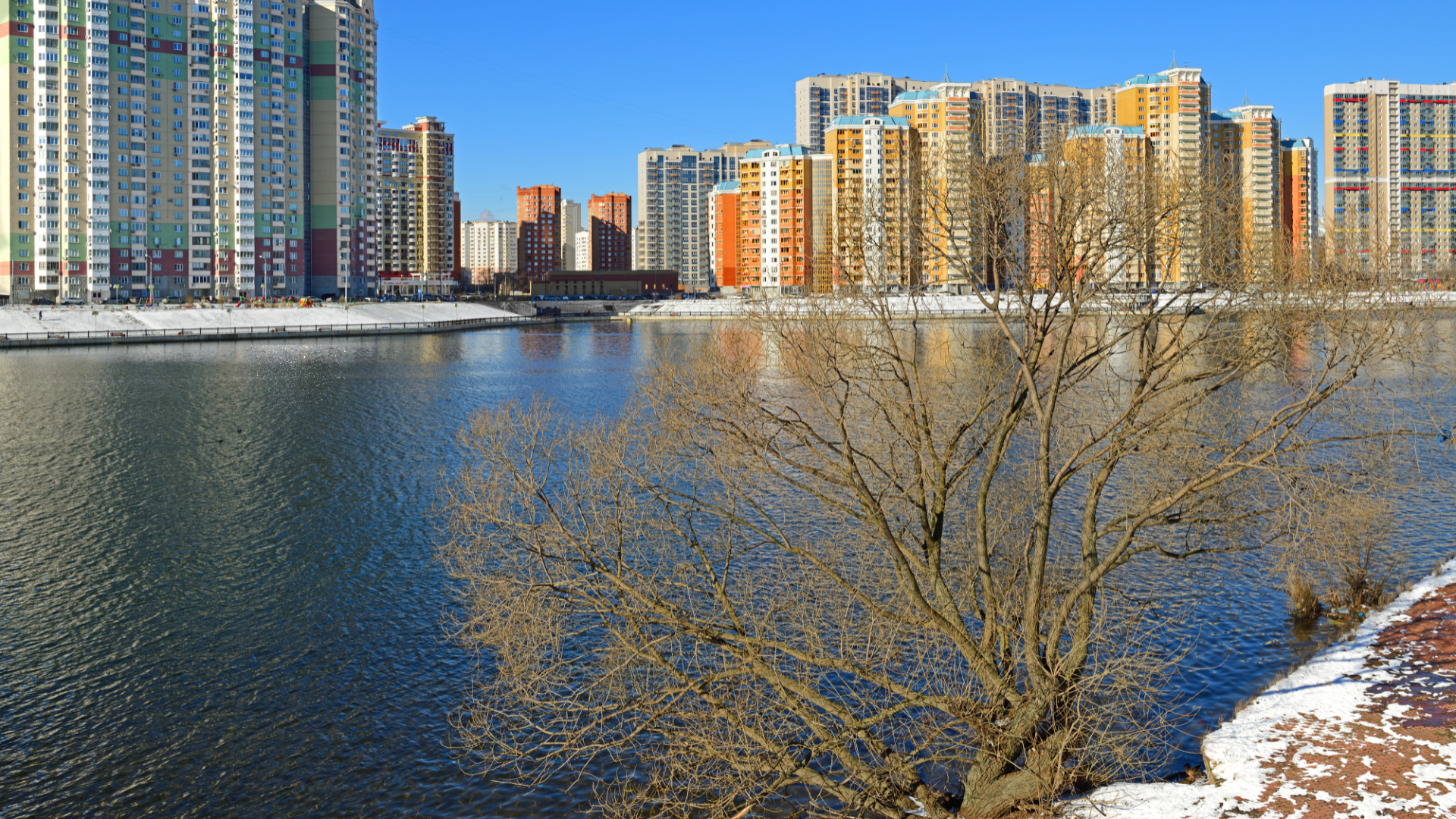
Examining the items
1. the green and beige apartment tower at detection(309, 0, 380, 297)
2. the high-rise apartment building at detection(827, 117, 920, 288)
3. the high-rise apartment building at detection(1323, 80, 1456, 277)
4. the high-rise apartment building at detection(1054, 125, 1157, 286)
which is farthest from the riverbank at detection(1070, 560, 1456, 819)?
the high-rise apartment building at detection(1323, 80, 1456, 277)

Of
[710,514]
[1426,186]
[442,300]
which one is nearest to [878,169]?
[442,300]

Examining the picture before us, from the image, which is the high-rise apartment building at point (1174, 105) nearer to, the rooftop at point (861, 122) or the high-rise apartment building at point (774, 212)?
the rooftop at point (861, 122)

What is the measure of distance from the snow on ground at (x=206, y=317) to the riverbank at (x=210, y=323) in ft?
0.30

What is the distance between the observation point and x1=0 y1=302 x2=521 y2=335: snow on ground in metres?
119

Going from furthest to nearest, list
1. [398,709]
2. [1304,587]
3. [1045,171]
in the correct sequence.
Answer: [1304,587] → [398,709] → [1045,171]

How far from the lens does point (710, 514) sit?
2970cm

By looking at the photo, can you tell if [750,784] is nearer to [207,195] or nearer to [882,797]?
[882,797]

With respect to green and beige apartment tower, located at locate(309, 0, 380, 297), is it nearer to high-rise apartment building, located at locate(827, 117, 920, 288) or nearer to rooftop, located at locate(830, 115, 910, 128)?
rooftop, located at locate(830, 115, 910, 128)

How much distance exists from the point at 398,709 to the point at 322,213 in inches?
6539

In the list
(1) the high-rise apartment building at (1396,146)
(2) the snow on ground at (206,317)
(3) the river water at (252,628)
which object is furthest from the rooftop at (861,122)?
(3) the river water at (252,628)

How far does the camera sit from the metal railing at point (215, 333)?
4370 inches

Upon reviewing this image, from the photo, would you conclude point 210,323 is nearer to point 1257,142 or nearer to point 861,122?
point 861,122

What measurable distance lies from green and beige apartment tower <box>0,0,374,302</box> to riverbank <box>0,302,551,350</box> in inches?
864

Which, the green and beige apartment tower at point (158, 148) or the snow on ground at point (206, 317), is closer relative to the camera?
the snow on ground at point (206, 317)
